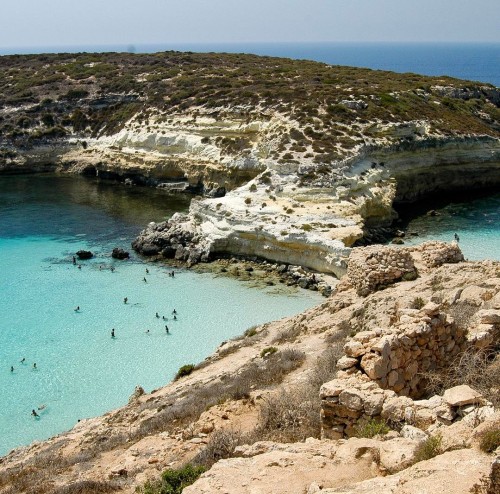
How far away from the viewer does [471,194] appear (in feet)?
172

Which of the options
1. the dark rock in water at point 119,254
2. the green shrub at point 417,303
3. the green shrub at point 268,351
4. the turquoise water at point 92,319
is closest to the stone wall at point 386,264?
the green shrub at point 417,303

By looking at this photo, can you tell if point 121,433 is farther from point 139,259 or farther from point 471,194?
point 471,194

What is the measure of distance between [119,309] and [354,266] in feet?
44.6

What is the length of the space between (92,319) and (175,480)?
69.2 feet

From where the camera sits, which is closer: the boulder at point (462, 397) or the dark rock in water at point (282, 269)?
the boulder at point (462, 397)

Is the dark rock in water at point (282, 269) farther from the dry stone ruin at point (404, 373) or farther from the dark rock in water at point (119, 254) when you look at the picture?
the dry stone ruin at point (404, 373)

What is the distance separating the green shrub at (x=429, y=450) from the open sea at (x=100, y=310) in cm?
1659

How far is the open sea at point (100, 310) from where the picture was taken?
23.6 m

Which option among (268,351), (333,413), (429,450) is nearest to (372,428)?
(333,413)

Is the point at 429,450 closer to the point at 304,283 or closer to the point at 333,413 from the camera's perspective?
the point at 333,413

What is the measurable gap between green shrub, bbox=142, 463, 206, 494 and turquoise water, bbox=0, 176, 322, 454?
41.1 ft

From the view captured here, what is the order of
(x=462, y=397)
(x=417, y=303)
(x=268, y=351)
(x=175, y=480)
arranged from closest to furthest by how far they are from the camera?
(x=462, y=397), (x=175, y=480), (x=417, y=303), (x=268, y=351)

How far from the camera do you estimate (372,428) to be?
9.41 meters

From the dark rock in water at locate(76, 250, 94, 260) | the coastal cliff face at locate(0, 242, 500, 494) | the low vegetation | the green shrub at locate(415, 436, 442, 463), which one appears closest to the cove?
the low vegetation
